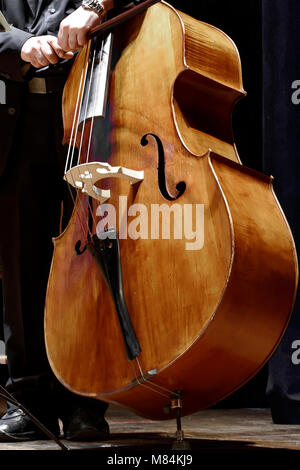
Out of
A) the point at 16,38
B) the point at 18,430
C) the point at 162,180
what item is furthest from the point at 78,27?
the point at 18,430

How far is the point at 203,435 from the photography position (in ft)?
4.33

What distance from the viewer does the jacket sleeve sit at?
52.3 inches

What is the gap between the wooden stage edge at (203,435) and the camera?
1108 millimetres

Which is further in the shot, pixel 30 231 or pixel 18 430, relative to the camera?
pixel 30 231

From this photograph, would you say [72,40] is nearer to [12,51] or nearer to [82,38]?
[82,38]

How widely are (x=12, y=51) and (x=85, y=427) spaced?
76 cm

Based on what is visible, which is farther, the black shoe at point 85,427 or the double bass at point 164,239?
the black shoe at point 85,427

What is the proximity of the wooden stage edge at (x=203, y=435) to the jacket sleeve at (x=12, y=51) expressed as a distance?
29.0 inches

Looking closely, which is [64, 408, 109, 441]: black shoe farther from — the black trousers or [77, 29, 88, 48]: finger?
[77, 29, 88, 48]: finger

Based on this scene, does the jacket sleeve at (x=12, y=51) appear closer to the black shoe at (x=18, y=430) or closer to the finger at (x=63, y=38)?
the finger at (x=63, y=38)

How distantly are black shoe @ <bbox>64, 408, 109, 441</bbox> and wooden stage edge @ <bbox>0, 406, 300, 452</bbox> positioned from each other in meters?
0.03

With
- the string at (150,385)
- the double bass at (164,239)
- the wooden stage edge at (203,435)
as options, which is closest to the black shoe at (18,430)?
the wooden stage edge at (203,435)

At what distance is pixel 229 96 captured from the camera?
4.02 ft

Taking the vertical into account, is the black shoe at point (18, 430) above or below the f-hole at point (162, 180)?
below
